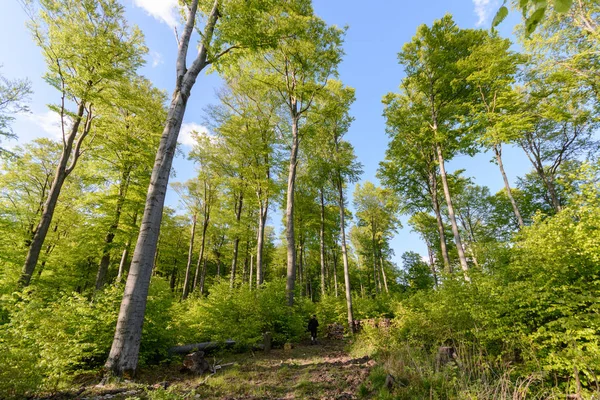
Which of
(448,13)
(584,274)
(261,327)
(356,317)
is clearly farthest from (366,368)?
(448,13)

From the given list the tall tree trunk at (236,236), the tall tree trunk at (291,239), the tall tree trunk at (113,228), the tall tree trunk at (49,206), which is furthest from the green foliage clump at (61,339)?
the tall tree trunk at (236,236)

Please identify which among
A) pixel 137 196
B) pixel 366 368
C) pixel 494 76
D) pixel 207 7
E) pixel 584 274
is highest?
pixel 494 76

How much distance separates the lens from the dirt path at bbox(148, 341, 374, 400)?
4.86m

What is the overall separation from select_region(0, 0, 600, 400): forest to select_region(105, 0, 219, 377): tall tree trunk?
0.04m

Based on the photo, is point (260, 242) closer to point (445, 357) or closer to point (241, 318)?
point (241, 318)

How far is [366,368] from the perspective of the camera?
633cm

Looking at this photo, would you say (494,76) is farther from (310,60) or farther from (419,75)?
(310,60)

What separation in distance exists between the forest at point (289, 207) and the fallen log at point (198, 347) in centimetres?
19

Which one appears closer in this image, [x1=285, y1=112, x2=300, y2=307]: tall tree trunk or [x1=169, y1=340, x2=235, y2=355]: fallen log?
[x1=169, y1=340, x2=235, y2=355]: fallen log

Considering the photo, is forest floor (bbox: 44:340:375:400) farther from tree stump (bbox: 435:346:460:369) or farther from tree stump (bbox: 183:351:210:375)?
tree stump (bbox: 435:346:460:369)

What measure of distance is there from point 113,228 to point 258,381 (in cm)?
1040

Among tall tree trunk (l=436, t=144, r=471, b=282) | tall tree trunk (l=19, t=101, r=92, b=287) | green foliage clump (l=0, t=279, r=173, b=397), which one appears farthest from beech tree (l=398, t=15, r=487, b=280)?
tall tree trunk (l=19, t=101, r=92, b=287)

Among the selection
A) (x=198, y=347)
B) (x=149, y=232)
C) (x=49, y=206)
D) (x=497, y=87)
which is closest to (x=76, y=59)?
(x=49, y=206)

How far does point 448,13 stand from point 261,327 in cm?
1605
